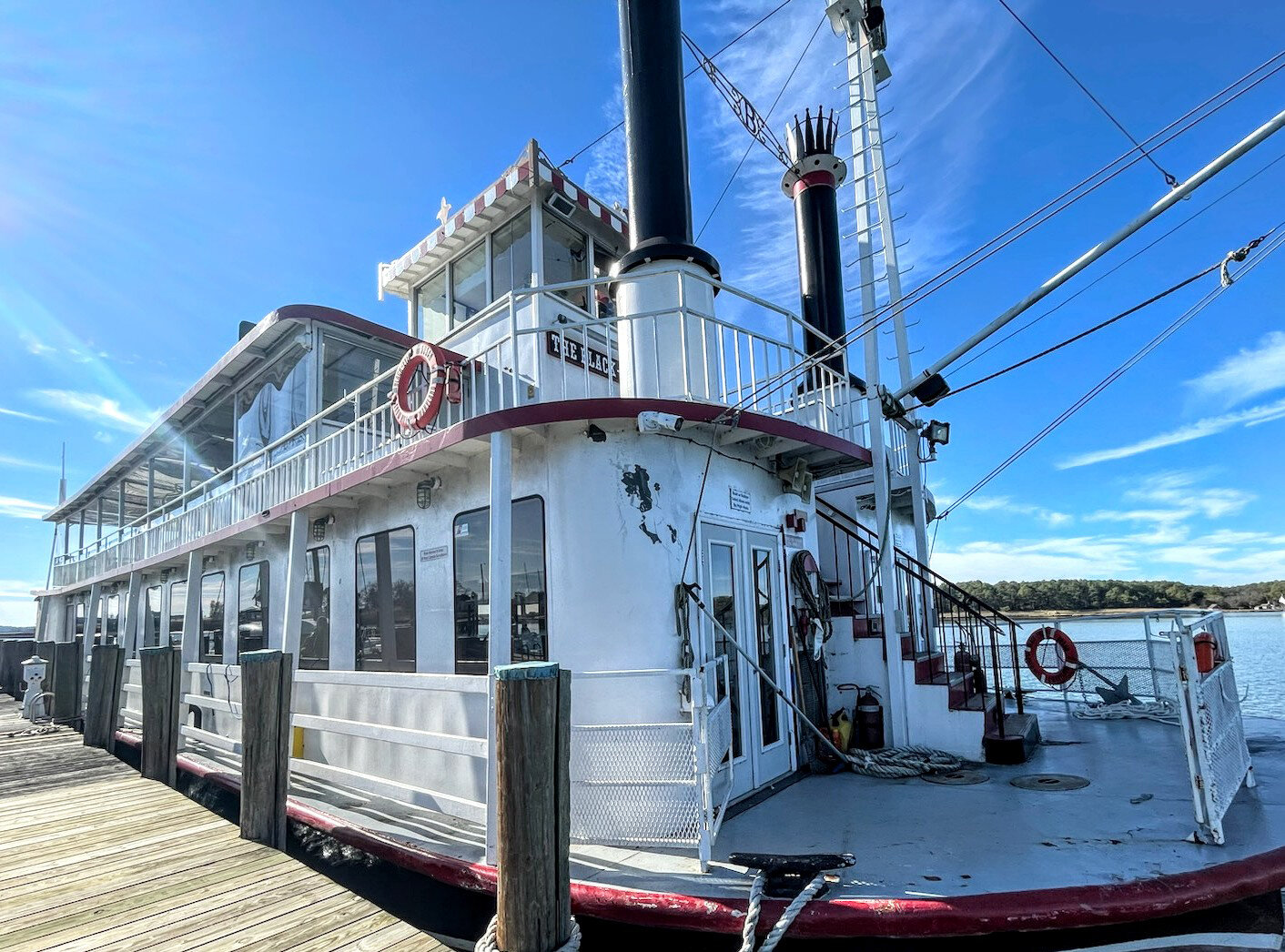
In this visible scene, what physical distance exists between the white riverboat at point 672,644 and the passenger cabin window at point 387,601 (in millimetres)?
41

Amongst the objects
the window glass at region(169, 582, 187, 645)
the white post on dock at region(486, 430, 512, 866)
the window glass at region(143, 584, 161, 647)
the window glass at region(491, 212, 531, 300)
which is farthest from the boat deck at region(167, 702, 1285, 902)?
the window glass at region(143, 584, 161, 647)

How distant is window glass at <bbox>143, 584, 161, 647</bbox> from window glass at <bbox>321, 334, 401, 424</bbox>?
5834 mm

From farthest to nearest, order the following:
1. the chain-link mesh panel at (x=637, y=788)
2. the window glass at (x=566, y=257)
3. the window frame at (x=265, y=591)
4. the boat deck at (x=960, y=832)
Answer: the window glass at (x=566, y=257)
the window frame at (x=265, y=591)
the chain-link mesh panel at (x=637, y=788)
the boat deck at (x=960, y=832)

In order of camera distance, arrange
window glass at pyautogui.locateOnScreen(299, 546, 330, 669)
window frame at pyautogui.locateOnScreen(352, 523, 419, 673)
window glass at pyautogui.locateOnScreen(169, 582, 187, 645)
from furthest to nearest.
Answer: window glass at pyautogui.locateOnScreen(169, 582, 187, 645)
window glass at pyautogui.locateOnScreen(299, 546, 330, 669)
window frame at pyautogui.locateOnScreen(352, 523, 419, 673)

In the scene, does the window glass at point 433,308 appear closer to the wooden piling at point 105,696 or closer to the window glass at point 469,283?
the window glass at point 469,283

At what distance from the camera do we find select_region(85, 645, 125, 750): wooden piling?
8.73 m

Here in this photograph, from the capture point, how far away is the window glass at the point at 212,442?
12.6 m

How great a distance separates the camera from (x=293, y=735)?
7383mm

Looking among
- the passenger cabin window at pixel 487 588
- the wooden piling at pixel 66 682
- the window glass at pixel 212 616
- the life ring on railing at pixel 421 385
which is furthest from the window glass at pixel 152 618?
the passenger cabin window at pixel 487 588

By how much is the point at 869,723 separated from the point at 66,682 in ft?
39.6

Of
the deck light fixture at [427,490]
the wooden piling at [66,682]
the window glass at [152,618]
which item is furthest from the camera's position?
the window glass at [152,618]

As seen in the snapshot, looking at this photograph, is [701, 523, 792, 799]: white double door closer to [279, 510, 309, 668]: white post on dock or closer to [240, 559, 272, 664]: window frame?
[279, 510, 309, 668]: white post on dock

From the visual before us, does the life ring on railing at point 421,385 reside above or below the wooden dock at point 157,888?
above

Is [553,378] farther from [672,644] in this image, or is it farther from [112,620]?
[112,620]
